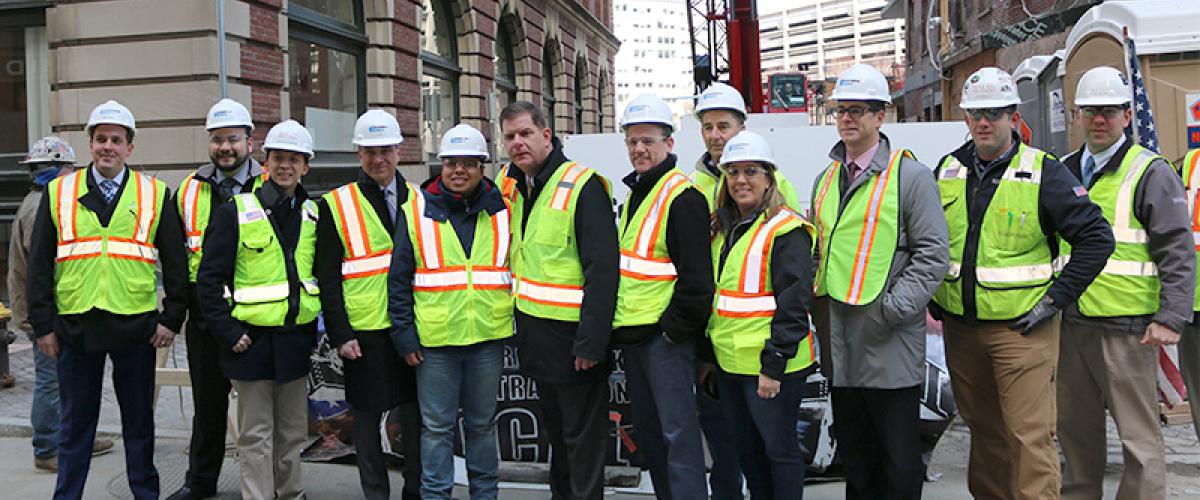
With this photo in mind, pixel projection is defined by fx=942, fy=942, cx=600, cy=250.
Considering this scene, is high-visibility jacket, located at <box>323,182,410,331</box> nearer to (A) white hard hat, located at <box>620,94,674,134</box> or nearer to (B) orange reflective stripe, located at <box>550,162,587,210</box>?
(B) orange reflective stripe, located at <box>550,162,587,210</box>

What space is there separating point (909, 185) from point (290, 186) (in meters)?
3.15

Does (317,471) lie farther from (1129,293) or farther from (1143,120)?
(1143,120)

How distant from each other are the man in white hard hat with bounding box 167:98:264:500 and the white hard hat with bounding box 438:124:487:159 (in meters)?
1.14

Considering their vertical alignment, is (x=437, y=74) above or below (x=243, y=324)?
above

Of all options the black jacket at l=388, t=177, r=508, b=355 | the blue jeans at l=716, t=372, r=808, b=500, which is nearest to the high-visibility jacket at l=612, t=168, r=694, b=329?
the blue jeans at l=716, t=372, r=808, b=500

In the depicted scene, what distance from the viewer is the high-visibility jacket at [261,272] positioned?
4.83m

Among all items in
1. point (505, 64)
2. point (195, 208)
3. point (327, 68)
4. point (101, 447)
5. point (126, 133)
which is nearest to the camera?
point (126, 133)

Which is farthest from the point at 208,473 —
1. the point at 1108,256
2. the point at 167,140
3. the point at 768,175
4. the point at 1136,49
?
the point at 1136,49

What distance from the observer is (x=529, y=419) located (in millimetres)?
5680

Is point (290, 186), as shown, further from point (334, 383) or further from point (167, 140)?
point (167, 140)

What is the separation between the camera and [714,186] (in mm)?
4949

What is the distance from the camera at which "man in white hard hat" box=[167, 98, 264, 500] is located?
513 cm

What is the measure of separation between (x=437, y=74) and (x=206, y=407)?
46.2ft

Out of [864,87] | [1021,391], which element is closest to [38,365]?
[864,87]
